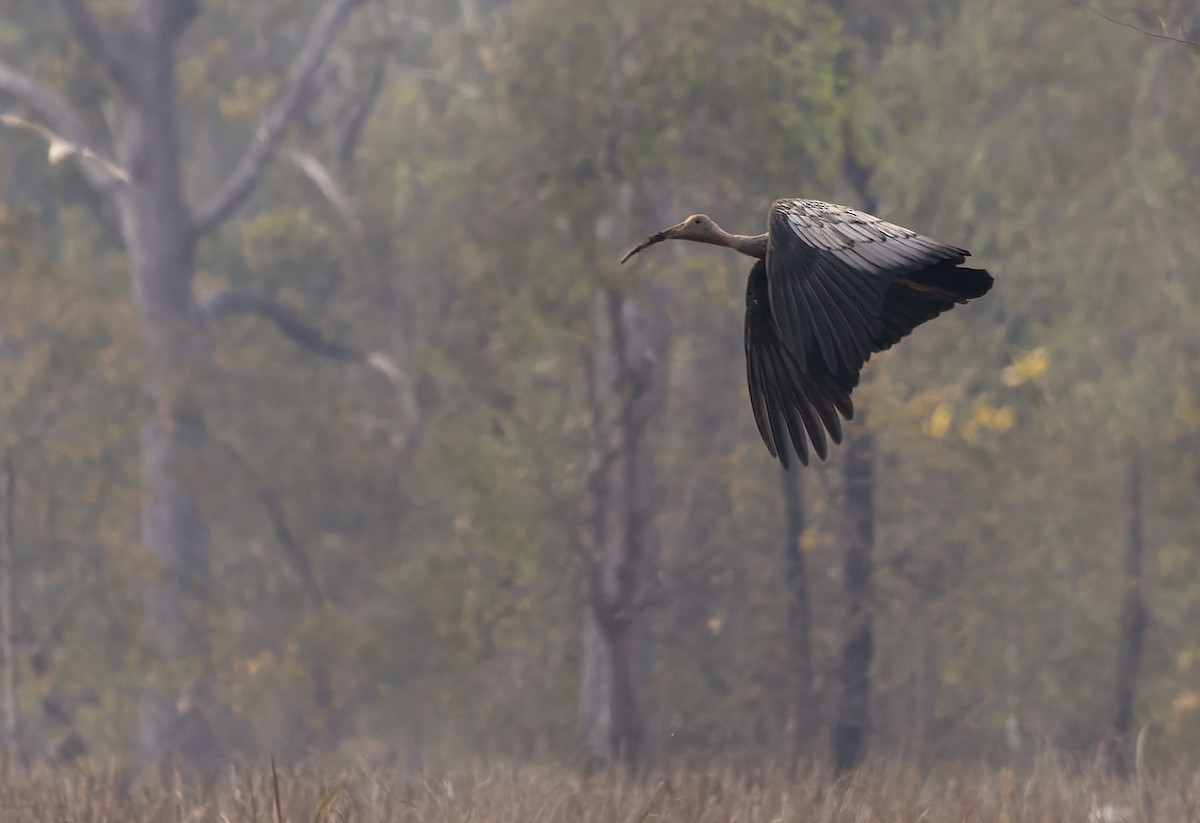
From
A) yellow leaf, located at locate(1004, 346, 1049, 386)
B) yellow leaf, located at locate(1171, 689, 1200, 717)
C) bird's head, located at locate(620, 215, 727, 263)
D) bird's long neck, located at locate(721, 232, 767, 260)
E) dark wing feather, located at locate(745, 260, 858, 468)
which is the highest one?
yellow leaf, located at locate(1004, 346, 1049, 386)

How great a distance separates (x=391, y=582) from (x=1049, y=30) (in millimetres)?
10162

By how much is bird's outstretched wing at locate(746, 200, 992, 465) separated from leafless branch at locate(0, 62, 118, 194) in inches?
747

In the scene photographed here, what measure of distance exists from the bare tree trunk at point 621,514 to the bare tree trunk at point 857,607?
2.29 meters

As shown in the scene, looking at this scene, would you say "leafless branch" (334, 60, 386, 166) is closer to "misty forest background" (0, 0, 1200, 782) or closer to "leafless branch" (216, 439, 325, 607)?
"misty forest background" (0, 0, 1200, 782)

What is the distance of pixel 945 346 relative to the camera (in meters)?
16.9

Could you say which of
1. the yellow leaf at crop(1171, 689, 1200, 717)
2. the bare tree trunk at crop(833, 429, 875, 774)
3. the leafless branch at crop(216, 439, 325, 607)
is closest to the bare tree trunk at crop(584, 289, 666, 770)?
the bare tree trunk at crop(833, 429, 875, 774)

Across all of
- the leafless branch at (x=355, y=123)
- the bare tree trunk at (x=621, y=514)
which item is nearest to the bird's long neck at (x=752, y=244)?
the bare tree trunk at (x=621, y=514)

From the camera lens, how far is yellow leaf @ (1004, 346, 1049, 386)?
15.1m

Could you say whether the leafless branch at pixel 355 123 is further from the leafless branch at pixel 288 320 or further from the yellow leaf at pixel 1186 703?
the yellow leaf at pixel 1186 703

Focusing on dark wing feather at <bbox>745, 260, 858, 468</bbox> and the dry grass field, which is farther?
the dry grass field

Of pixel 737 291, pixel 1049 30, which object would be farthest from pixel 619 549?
pixel 1049 30

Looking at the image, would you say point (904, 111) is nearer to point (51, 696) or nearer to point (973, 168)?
point (973, 168)

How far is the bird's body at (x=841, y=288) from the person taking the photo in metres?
4.90

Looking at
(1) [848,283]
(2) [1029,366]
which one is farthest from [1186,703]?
(1) [848,283]
